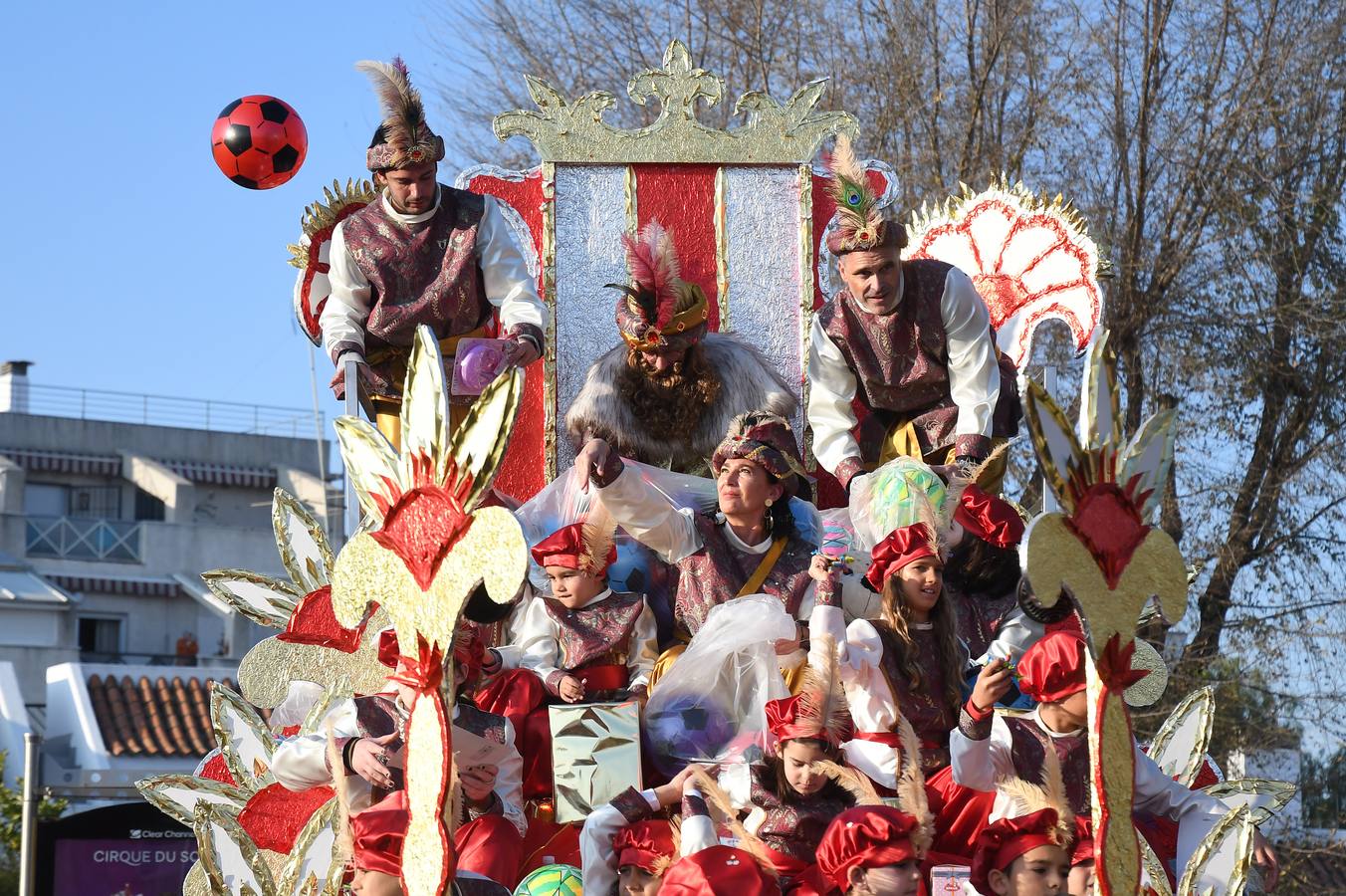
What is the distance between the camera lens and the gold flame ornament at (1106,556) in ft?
14.0

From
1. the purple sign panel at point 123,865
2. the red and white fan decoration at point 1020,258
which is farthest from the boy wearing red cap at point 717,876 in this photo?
the purple sign panel at point 123,865

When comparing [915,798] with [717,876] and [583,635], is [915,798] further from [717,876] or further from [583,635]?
[583,635]

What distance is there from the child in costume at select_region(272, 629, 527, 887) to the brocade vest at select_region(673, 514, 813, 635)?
100cm

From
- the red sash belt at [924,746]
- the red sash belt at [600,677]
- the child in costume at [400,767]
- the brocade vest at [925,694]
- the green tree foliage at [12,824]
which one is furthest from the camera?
the green tree foliage at [12,824]

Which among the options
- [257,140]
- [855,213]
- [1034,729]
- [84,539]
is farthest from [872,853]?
[84,539]

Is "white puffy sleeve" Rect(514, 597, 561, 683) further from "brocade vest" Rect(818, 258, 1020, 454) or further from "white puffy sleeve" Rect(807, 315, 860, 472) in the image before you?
"brocade vest" Rect(818, 258, 1020, 454)

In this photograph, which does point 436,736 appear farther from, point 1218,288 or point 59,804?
point 59,804

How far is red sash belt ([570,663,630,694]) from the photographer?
630 cm

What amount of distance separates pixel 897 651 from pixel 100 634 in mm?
26998

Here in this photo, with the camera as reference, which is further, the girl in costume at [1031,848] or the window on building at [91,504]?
the window on building at [91,504]

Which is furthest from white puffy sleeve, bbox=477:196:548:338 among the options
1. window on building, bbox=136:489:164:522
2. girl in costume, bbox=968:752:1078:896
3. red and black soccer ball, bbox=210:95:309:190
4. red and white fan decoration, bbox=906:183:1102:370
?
window on building, bbox=136:489:164:522

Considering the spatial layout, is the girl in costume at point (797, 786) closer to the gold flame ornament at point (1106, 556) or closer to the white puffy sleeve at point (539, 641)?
the gold flame ornament at point (1106, 556)

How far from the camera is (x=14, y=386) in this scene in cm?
3412

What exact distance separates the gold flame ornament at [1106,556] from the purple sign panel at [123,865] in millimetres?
7982
